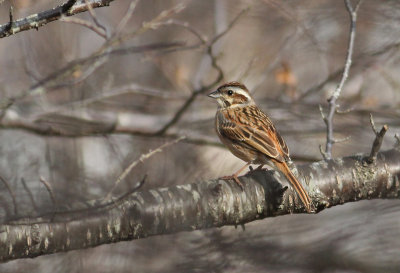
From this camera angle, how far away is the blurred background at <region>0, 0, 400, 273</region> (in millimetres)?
4938

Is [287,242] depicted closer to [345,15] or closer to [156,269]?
[156,269]

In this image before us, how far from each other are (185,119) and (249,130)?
263 cm

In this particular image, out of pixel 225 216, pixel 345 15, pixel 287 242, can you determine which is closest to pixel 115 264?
pixel 225 216

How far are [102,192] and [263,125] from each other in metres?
1.77

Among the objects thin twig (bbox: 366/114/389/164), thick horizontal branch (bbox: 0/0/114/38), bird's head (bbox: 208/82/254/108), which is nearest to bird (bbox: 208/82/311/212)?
bird's head (bbox: 208/82/254/108)

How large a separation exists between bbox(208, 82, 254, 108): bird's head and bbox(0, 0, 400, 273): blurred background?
21 centimetres

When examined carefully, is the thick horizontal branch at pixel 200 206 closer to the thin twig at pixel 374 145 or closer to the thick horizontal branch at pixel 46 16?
the thin twig at pixel 374 145

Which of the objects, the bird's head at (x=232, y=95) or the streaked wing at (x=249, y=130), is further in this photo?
the bird's head at (x=232, y=95)

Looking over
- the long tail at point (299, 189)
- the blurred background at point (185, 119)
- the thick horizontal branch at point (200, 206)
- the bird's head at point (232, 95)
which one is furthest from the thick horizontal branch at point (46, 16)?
the bird's head at point (232, 95)

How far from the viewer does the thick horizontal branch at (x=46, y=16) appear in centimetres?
387

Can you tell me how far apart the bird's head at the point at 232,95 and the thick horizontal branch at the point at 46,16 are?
3147 mm

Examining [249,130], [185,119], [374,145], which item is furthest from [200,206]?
[185,119]

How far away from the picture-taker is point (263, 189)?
5059 millimetres

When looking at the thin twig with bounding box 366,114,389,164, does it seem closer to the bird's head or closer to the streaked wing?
the streaked wing
